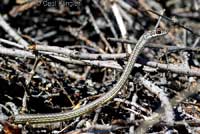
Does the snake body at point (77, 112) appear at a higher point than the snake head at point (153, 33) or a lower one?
lower

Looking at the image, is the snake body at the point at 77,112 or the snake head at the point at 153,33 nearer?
the snake body at the point at 77,112

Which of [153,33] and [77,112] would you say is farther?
[153,33]

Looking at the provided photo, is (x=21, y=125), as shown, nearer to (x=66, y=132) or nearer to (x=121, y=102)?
(x=66, y=132)

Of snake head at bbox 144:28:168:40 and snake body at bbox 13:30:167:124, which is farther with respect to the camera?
snake head at bbox 144:28:168:40

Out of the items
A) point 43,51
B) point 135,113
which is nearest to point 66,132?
point 135,113

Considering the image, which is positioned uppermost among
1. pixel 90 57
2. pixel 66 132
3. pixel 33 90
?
pixel 90 57

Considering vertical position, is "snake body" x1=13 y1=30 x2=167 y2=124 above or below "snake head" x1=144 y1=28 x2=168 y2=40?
below

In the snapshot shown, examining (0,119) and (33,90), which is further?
(33,90)

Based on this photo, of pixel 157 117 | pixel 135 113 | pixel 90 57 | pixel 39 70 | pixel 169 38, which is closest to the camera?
pixel 157 117

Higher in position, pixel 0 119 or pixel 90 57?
pixel 90 57

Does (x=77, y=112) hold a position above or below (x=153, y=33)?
below

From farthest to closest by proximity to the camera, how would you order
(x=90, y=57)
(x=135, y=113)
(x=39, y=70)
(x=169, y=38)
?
(x=169, y=38)
(x=39, y=70)
(x=90, y=57)
(x=135, y=113)
